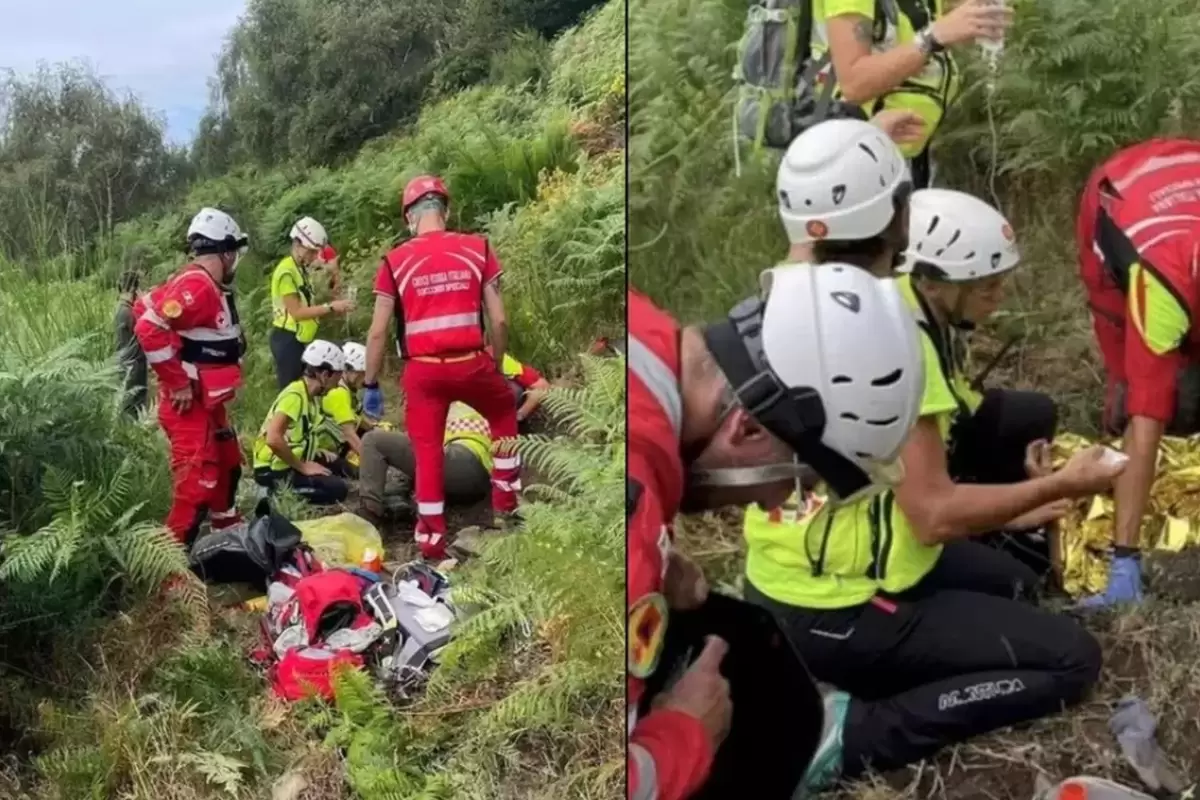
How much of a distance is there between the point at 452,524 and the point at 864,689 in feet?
3.94

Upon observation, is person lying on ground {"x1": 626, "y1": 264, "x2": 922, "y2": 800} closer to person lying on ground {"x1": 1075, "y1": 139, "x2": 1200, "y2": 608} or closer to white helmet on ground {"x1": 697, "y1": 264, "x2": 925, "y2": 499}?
white helmet on ground {"x1": 697, "y1": 264, "x2": 925, "y2": 499}

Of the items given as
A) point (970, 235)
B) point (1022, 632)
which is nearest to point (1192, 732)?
point (1022, 632)

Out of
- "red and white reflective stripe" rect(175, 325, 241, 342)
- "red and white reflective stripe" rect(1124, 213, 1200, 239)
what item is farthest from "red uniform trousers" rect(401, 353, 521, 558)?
"red and white reflective stripe" rect(1124, 213, 1200, 239)

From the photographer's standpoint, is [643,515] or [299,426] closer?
[643,515]

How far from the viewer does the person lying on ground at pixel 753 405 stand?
1.56 metres

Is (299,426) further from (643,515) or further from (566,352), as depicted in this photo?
(643,515)

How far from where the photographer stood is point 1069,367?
1.71 m

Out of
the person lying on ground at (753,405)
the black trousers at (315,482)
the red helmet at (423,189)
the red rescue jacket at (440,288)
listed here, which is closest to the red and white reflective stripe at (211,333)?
the black trousers at (315,482)

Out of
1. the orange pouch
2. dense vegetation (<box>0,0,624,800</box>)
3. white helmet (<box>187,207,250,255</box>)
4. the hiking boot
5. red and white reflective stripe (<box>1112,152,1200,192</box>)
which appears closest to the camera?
red and white reflective stripe (<box>1112,152,1200,192</box>)

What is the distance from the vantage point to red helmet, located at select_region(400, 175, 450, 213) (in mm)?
2576

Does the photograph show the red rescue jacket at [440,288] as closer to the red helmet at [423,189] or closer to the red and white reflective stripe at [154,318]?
the red helmet at [423,189]

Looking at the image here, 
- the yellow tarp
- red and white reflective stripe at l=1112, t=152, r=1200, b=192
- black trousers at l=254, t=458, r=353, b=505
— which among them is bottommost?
the yellow tarp

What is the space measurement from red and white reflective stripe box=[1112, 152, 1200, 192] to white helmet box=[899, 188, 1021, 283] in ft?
0.57

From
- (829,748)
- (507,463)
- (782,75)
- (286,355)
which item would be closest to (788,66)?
(782,75)
